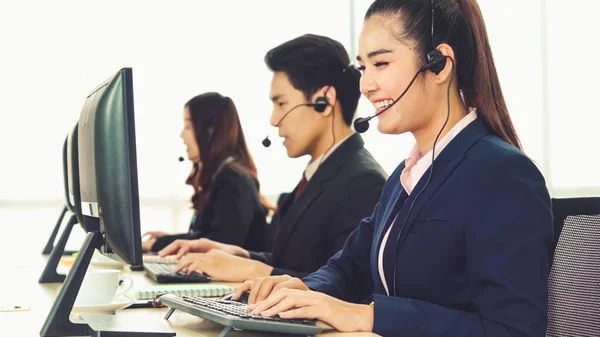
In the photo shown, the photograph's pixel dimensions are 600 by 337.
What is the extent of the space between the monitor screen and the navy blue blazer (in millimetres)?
407

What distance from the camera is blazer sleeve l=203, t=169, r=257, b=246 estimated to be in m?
3.06

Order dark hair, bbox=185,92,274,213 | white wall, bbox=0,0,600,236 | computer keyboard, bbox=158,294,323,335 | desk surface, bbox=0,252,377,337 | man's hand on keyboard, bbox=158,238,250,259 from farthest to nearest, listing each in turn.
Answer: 1. white wall, bbox=0,0,600,236
2. dark hair, bbox=185,92,274,213
3. man's hand on keyboard, bbox=158,238,250,259
4. desk surface, bbox=0,252,377,337
5. computer keyboard, bbox=158,294,323,335

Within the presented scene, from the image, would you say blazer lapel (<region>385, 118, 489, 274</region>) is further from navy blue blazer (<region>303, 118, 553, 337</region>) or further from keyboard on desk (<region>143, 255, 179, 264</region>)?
keyboard on desk (<region>143, 255, 179, 264</region>)

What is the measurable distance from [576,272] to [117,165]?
782 mm

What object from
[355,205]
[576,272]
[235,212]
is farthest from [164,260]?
[576,272]

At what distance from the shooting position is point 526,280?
1161mm

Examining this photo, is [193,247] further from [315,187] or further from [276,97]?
[276,97]

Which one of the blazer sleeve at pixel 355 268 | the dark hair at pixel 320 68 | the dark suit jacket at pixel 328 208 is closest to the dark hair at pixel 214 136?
the dark hair at pixel 320 68

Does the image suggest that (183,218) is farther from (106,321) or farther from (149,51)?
(106,321)

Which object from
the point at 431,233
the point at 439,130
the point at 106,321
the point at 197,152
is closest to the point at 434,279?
the point at 431,233

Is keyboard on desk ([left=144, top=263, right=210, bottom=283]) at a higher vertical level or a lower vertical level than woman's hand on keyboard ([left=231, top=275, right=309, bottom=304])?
lower

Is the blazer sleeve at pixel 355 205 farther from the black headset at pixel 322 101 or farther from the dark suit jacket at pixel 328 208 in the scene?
the black headset at pixel 322 101

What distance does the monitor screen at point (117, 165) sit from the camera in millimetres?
1187

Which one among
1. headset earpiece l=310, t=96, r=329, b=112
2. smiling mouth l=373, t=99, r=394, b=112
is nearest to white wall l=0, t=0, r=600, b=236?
headset earpiece l=310, t=96, r=329, b=112
